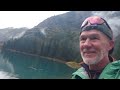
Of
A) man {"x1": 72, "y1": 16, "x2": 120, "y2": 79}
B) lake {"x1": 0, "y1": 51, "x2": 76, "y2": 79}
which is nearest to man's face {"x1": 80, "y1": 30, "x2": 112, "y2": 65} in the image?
Answer: man {"x1": 72, "y1": 16, "x2": 120, "y2": 79}

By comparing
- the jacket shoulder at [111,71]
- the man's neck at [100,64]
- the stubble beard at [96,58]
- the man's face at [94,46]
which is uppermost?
the man's face at [94,46]

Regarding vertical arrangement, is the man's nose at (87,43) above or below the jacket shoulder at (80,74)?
above

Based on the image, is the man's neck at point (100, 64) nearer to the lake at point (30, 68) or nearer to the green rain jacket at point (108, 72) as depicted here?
the green rain jacket at point (108, 72)

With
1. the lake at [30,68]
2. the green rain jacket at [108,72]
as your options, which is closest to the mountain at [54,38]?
the lake at [30,68]
